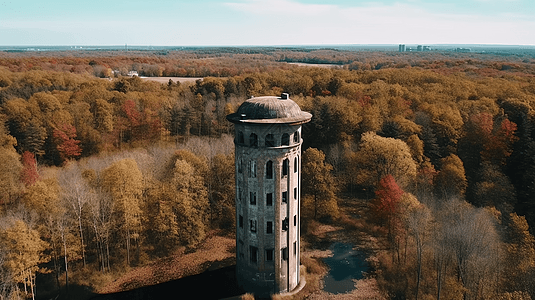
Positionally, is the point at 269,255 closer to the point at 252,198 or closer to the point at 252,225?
the point at 252,225

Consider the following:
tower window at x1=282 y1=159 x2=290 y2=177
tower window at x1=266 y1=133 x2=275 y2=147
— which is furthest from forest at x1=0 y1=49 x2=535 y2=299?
tower window at x1=266 y1=133 x2=275 y2=147

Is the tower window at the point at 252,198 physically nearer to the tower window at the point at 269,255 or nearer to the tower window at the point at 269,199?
the tower window at the point at 269,199

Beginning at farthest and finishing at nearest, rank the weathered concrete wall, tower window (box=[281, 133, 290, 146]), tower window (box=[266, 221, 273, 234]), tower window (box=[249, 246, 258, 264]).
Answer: tower window (box=[249, 246, 258, 264])
tower window (box=[266, 221, 273, 234])
tower window (box=[281, 133, 290, 146])
the weathered concrete wall

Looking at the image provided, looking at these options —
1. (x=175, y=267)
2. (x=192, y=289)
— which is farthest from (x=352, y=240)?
(x=175, y=267)

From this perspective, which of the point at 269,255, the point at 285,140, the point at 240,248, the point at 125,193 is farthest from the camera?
the point at 125,193

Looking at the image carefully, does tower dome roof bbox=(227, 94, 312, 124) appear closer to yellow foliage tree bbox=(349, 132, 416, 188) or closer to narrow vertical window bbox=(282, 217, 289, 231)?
narrow vertical window bbox=(282, 217, 289, 231)

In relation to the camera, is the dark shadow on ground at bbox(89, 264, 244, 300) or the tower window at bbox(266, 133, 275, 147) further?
the dark shadow on ground at bbox(89, 264, 244, 300)

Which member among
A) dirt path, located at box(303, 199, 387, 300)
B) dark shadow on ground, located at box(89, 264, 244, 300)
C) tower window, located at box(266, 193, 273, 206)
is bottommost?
dirt path, located at box(303, 199, 387, 300)
